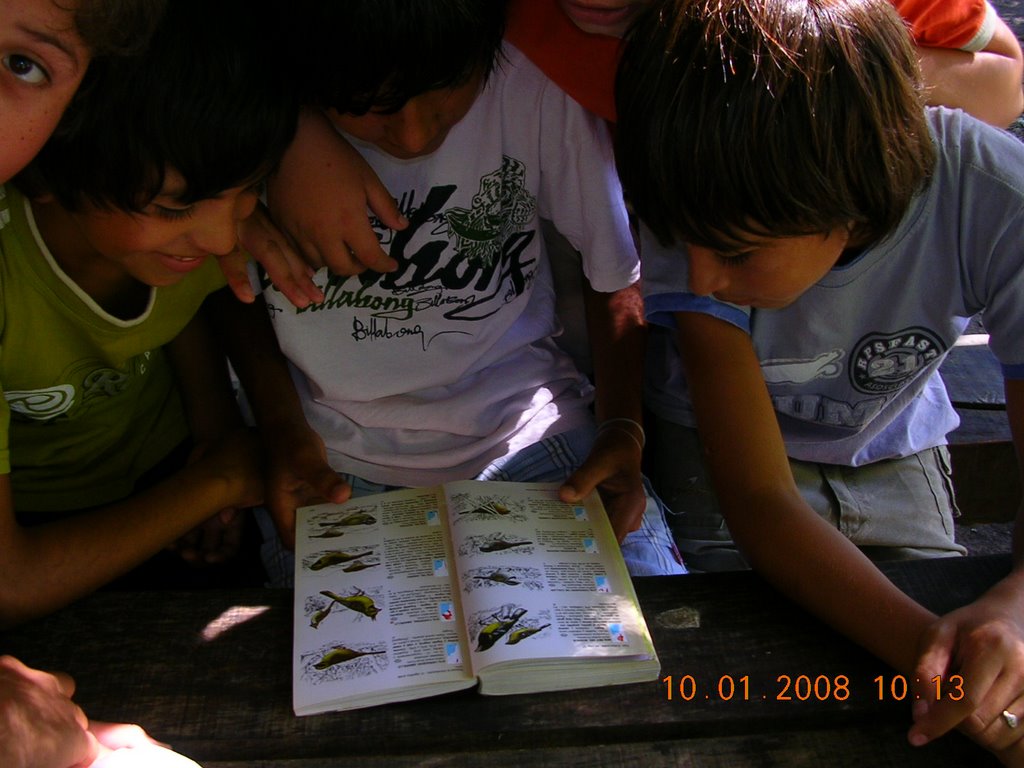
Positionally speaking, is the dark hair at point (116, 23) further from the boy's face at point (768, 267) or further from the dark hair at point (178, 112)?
the boy's face at point (768, 267)

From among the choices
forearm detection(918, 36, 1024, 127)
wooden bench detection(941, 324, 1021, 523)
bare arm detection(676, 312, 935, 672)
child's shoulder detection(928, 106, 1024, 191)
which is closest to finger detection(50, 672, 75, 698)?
bare arm detection(676, 312, 935, 672)

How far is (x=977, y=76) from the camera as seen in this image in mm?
1485

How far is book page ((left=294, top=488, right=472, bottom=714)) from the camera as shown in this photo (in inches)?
40.1

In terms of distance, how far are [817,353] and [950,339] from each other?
0.17 metres

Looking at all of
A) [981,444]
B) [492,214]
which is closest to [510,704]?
[492,214]

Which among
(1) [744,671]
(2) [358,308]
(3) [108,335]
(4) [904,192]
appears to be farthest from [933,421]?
(3) [108,335]

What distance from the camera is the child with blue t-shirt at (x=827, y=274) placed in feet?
3.44

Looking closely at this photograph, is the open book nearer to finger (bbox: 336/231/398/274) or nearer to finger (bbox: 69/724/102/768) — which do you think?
finger (bbox: 69/724/102/768)

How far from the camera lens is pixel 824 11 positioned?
1.07 metres

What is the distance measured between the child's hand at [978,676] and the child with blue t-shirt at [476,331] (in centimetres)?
43

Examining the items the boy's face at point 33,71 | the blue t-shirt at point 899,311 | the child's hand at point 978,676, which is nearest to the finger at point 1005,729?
the child's hand at point 978,676

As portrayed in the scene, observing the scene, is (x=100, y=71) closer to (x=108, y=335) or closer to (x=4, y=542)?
(x=108, y=335)

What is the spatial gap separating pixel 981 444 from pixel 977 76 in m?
0.62
